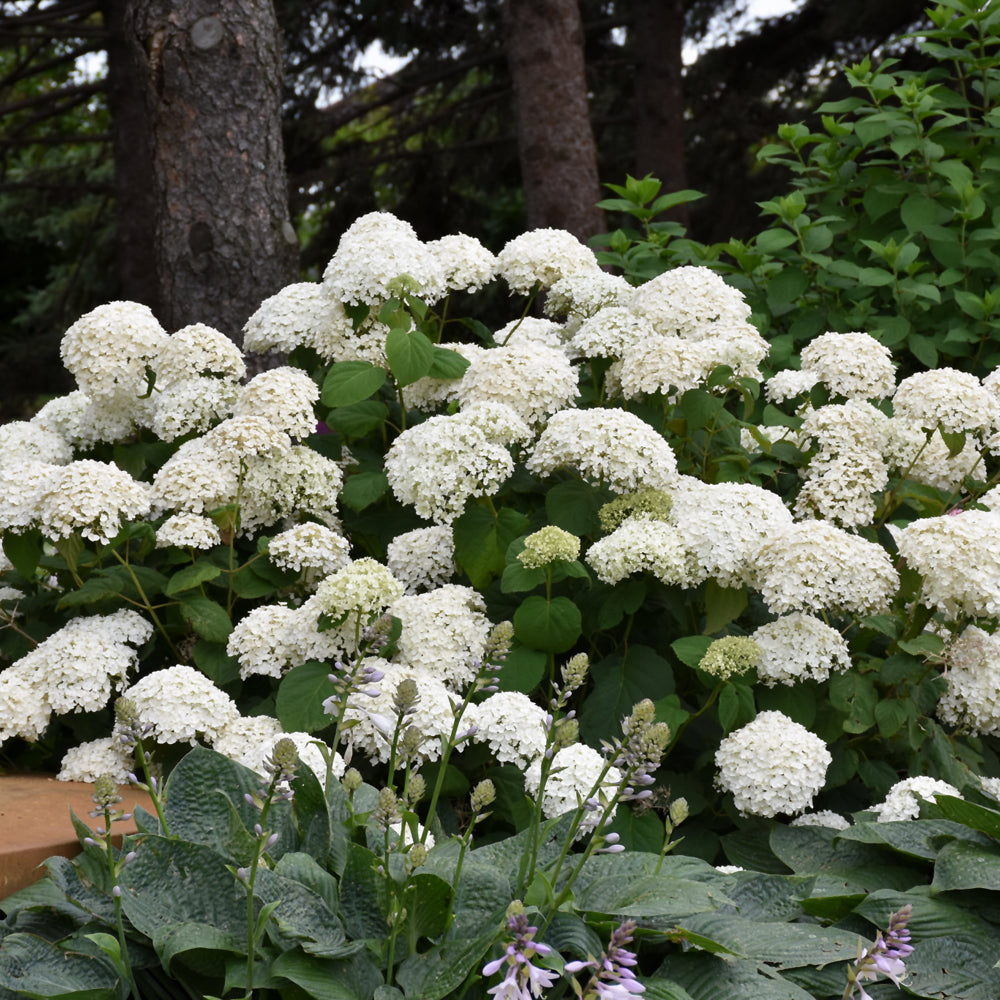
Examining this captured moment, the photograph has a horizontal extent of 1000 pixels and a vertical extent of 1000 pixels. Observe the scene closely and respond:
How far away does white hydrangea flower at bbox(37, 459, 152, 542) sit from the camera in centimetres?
264

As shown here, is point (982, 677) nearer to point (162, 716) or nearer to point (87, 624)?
point (162, 716)

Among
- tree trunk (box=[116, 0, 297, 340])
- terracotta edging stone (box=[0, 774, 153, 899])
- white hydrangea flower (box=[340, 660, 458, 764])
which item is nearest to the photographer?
terracotta edging stone (box=[0, 774, 153, 899])

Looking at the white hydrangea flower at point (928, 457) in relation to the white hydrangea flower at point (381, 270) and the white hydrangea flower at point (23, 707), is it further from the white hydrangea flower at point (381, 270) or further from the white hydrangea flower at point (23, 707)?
the white hydrangea flower at point (23, 707)

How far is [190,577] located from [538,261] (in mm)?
1422

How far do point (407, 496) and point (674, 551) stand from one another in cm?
65

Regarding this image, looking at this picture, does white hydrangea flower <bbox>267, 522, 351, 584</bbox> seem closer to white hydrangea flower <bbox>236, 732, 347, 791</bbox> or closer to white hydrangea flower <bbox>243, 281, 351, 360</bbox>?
white hydrangea flower <bbox>236, 732, 347, 791</bbox>

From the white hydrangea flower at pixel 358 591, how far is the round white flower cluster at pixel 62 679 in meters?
0.57

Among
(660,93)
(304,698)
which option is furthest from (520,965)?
(660,93)

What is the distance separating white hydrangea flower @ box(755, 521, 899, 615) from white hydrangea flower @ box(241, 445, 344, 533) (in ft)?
3.74

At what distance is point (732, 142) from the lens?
10.4m

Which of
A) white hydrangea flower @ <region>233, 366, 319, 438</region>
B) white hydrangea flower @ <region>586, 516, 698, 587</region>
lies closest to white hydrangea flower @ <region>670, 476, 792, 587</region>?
white hydrangea flower @ <region>586, 516, 698, 587</region>

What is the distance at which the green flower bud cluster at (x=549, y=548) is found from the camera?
2.47m

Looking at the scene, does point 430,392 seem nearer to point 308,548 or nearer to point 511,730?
point 308,548

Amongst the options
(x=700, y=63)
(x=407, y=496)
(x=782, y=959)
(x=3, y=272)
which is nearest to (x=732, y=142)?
(x=700, y=63)
